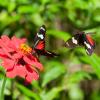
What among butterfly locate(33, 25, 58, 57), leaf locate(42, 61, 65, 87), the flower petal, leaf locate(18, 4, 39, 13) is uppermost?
leaf locate(18, 4, 39, 13)

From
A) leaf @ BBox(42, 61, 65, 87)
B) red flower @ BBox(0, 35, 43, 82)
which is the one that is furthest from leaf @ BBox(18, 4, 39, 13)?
red flower @ BBox(0, 35, 43, 82)

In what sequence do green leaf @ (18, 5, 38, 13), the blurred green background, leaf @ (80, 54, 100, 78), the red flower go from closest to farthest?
1. the red flower
2. leaf @ (80, 54, 100, 78)
3. the blurred green background
4. green leaf @ (18, 5, 38, 13)

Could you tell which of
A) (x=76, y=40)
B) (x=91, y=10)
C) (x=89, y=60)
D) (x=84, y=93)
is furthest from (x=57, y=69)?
(x=84, y=93)

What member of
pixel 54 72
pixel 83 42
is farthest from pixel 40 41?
pixel 54 72

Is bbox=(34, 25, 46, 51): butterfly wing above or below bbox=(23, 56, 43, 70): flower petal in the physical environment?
above

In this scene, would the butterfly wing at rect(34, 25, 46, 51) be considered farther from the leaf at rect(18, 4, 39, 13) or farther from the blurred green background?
the leaf at rect(18, 4, 39, 13)

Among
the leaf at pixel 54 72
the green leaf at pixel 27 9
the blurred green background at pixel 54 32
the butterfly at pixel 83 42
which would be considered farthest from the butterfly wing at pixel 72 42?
the green leaf at pixel 27 9

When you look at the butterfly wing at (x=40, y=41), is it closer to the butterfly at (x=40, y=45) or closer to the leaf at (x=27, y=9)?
the butterfly at (x=40, y=45)

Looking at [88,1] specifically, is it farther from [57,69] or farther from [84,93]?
[84,93]
